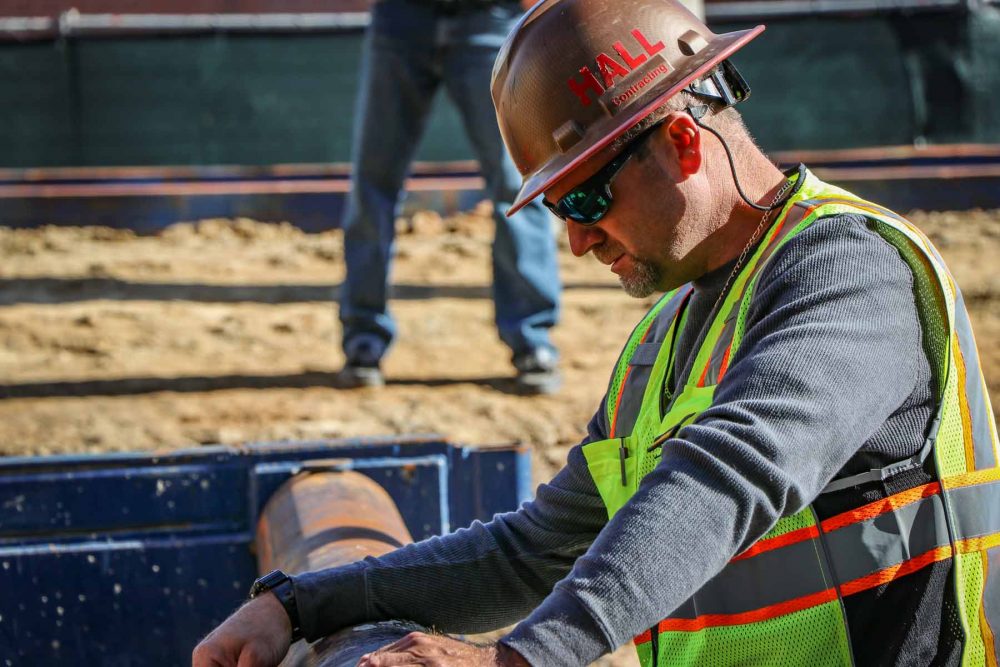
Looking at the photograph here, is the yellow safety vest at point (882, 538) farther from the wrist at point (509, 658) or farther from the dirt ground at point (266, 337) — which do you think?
the dirt ground at point (266, 337)

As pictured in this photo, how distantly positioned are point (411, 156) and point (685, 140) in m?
3.77

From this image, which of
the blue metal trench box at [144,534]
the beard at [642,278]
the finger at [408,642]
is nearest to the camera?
the finger at [408,642]

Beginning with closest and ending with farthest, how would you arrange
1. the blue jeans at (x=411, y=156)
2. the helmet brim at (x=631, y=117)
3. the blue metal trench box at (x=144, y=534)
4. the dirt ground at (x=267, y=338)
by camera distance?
1. the helmet brim at (x=631, y=117)
2. the blue metal trench box at (x=144, y=534)
3. the dirt ground at (x=267, y=338)
4. the blue jeans at (x=411, y=156)

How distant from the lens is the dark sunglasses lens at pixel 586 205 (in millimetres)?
2055

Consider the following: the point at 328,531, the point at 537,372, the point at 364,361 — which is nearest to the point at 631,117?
the point at 328,531

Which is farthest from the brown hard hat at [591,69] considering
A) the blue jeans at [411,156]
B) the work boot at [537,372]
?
the work boot at [537,372]

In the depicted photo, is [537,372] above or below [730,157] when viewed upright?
below

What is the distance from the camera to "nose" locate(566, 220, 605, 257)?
211 cm

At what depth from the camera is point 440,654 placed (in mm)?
1645

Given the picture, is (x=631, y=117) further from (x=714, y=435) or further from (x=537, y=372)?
(x=537, y=372)

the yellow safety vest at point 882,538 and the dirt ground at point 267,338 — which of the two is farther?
the dirt ground at point 267,338

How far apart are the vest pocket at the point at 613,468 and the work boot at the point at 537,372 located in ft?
10.2

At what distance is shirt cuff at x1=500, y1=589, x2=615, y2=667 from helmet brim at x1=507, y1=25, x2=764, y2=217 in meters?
0.73

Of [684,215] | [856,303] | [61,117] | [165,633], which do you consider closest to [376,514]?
[165,633]
